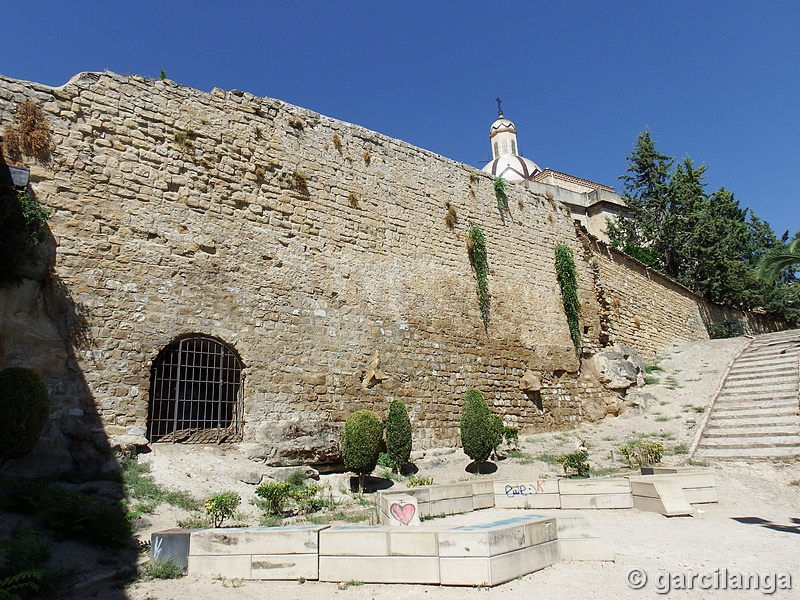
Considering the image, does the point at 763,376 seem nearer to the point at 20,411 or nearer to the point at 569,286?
the point at 569,286

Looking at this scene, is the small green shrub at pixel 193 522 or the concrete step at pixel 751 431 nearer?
the small green shrub at pixel 193 522

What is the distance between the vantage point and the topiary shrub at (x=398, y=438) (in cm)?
1074

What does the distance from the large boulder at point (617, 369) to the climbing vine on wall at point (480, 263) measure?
15.0 ft

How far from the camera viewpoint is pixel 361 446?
31.1 feet

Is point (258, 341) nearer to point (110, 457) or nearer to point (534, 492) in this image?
point (110, 457)

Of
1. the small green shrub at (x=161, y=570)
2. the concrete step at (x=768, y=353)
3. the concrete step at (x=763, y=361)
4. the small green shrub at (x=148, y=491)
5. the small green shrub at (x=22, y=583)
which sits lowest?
the small green shrub at (x=161, y=570)

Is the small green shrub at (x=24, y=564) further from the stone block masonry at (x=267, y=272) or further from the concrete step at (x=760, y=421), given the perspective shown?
the concrete step at (x=760, y=421)

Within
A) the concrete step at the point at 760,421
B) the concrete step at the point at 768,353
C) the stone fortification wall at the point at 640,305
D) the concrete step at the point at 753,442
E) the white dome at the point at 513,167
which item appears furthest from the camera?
the white dome at the point at 513,167

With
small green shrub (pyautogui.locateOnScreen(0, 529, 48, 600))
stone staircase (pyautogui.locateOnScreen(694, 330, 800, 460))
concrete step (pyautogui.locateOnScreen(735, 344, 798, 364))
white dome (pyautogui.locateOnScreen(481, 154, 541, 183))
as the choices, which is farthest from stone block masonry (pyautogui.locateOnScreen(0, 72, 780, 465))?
white dome (pyautogui.locateOnScreen(481, 154, 541, 183))

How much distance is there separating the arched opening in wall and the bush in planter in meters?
4.62

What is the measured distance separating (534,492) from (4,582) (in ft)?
23.1

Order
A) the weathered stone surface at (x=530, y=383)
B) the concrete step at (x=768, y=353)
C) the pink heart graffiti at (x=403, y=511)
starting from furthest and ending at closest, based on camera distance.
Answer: the concrete step at (x=768, y=353)
the weathered stone surface at (x=530, y=383)
the pink heart graffiti at (x=403, y=511)

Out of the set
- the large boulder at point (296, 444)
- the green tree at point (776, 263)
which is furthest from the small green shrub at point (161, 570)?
the green tree at point (776, 263)

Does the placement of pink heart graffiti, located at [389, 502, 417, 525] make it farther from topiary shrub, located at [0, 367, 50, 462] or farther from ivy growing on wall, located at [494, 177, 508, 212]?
ivy growing on wall, located at [494, 177, 508, 212]
